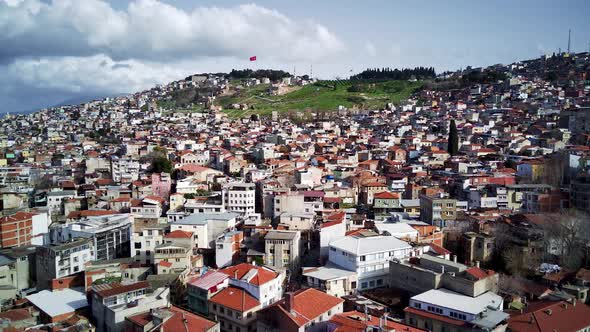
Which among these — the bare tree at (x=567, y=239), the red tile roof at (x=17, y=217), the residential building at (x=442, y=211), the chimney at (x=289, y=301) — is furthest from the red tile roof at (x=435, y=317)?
the red tile roof at (x=17, y=217)

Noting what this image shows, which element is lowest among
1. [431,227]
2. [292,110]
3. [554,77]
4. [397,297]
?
[397,297]

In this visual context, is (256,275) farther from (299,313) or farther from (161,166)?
(161,166)

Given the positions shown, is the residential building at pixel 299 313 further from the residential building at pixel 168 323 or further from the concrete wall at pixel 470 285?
the concrete wall at pixel 470 285

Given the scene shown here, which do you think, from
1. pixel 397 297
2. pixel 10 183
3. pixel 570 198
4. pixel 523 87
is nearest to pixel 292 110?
pixel 523 87

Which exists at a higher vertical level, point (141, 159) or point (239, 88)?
point (239, 88)

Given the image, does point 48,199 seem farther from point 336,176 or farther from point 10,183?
point 336,176

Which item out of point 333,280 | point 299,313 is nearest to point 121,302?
point 299,313
